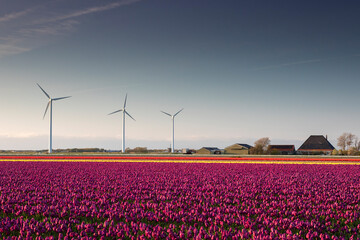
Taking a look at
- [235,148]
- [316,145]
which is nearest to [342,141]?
[316,145]

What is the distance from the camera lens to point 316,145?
346 ft

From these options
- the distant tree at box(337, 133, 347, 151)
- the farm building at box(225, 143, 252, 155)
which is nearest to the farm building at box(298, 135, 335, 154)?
the distant tree at box(337, 133, 347, 151)

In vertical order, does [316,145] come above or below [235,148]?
above

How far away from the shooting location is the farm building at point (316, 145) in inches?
4077

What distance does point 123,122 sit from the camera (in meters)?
77.7

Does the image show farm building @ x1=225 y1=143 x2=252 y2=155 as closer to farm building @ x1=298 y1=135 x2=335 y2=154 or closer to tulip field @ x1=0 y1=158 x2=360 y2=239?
farm building @ x1=298 y1=135 x2=335 y2=154

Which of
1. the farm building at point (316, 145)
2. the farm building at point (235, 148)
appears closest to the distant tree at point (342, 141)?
the farm building at point (316, 145)

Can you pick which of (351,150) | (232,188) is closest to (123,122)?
(351,150)

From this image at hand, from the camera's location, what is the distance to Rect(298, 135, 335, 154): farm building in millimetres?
103562

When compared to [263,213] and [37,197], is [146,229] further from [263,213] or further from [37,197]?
[37,197]

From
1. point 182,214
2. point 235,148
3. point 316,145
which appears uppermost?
point 316,145

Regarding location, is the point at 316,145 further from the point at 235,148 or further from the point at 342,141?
the point at 235,148

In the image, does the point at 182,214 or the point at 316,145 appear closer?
the point at 182,214

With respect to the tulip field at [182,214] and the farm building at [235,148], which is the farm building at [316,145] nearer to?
A: the farm building at [235,148]
